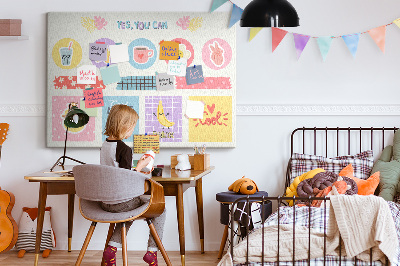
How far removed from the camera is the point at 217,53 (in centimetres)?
406

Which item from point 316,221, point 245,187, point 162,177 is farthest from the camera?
point 245,187

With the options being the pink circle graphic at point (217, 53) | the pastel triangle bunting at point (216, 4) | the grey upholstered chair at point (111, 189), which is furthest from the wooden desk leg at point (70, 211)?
the pastel triangle bunting at point (216, 4)

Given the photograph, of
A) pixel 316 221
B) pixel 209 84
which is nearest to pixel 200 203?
pixel 209 84

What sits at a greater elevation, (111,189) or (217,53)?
(217,53)

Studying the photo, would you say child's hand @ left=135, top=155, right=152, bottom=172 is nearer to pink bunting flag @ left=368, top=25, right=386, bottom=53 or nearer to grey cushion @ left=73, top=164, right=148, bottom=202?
grey cushion @ left=73, top=164, right=148, bottom=202

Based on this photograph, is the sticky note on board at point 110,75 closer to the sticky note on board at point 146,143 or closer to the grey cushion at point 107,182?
the sticky note on board at point 146,143

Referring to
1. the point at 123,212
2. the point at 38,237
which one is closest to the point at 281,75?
the point at 123,212

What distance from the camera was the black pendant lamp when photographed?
2945 millimetres

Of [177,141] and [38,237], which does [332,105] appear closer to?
[177,141]

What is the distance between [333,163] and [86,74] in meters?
1.95

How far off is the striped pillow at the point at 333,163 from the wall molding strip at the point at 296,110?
1.10ft

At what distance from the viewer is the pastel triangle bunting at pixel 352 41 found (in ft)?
13.1

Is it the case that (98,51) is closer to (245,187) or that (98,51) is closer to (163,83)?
(163,83)

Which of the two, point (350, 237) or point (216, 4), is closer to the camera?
point (350, 237)
